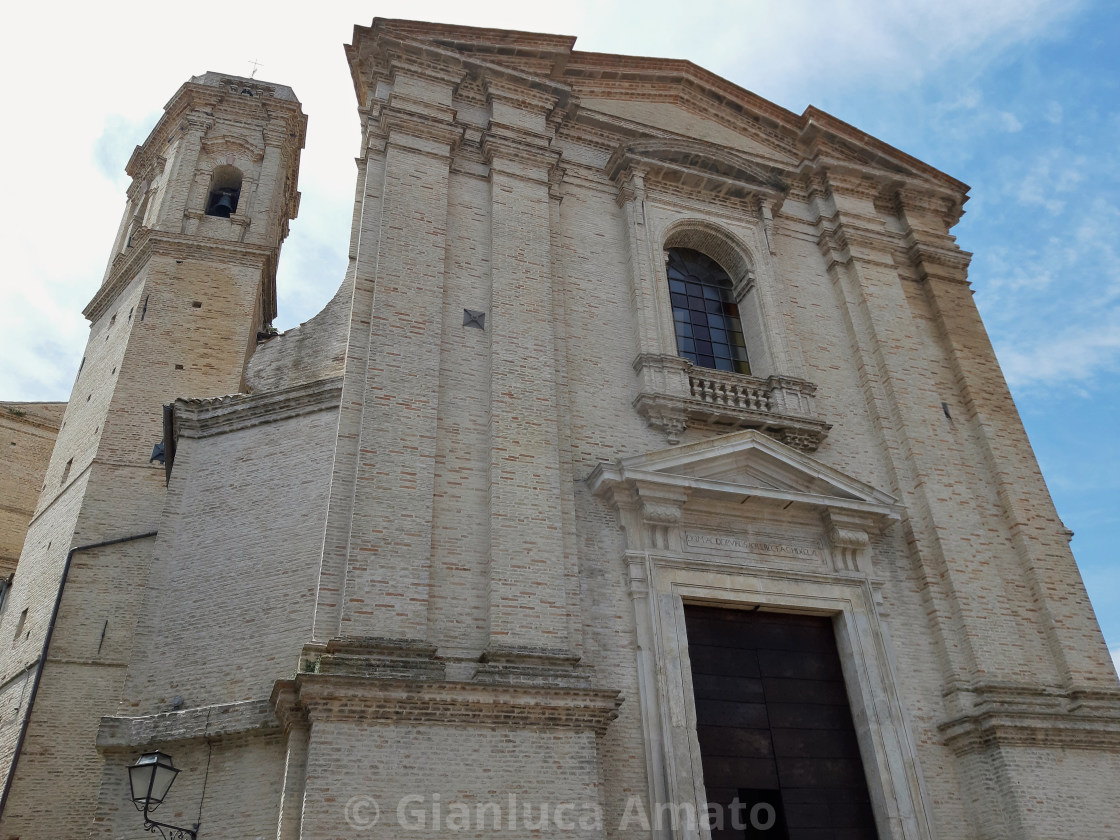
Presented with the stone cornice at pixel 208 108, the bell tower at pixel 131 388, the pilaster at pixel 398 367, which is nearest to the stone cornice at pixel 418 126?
the pilaster at pixel 398 367

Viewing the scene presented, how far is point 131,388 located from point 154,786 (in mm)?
10435

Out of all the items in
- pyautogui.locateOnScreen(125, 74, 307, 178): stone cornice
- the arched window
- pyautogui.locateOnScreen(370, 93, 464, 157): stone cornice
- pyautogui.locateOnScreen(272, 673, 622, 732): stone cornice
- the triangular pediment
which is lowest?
pyautogui.locateOnScreen(272, 673, 622, 732): stone cornice

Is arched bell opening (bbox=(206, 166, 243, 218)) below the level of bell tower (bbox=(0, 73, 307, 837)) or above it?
above

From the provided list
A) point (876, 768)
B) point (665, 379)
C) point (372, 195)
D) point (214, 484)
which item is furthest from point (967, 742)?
point (372, 195)

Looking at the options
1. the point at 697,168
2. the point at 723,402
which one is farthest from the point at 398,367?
the point at 697,168

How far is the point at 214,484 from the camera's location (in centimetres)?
1009

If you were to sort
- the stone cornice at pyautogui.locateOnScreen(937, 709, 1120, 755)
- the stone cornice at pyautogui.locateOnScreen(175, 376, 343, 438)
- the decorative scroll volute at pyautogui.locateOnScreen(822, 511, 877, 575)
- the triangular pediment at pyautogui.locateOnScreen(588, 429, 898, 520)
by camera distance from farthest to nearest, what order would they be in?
the decorative scroll volute at pyautogui.locateOnScreen(822, 511, 877, 575) → the stone cornice at pyautogui.locateOnScreen(175, 376, 343, 438) → the triangular pediment at pyautogui.locateOnScreen(588, 429, 898, 520) → the stone cornice at pyautogui.locateOnScreen(937, 709, 1120, 755)

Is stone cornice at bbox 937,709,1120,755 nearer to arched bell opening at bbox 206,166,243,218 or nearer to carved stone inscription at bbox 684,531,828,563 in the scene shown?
carved stone inscription at bbox 684,531,828,563

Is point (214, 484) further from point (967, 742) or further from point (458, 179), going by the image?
point (967, 742)

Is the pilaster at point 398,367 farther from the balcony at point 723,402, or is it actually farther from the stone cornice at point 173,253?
the stone cornice at point 173,253

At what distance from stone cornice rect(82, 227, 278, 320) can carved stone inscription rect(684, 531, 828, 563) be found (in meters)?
12.7

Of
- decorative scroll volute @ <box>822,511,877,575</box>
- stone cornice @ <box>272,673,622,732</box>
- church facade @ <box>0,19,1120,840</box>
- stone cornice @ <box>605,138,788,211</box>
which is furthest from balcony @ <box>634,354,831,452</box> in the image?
stone cornice @ <box>272,673,622,732</box>

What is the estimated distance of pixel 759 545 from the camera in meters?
10.3

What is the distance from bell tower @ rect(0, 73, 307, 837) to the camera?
39.9 ft
